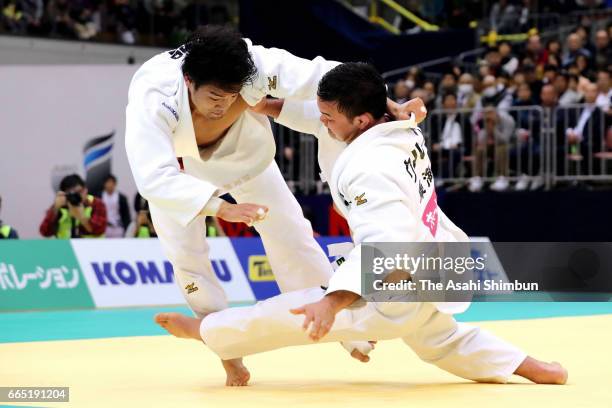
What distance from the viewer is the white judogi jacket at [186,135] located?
165 inches

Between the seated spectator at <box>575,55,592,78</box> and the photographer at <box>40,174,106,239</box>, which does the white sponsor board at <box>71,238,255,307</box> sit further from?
the seated spectator at <box>575,55,592,78</box>

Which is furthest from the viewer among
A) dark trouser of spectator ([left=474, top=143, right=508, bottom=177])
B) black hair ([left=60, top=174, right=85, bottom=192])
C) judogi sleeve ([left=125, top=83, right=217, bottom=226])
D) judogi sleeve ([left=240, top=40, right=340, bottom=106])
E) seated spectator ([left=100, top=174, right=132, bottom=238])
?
seated spectator ([left=100, top=174, right=132, bottom=238])

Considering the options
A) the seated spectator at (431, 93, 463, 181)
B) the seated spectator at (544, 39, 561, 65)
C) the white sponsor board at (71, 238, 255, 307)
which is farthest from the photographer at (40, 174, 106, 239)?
the seated spectator at (544, 39, 561, 65)

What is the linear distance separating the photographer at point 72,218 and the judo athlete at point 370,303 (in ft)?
22.7

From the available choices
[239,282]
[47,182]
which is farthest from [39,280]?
[47,182]

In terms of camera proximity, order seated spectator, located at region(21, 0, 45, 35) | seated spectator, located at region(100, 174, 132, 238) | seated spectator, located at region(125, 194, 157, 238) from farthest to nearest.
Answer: seated spectator, located at region(21, 0, 45, 35) < seated spectator, located at region(100, 174, 132, 238) < seated spectator, located at region(125, 194, 157, 238)

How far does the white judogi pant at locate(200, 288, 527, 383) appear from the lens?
4027 millimetres

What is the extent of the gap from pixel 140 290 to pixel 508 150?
14.4 feet

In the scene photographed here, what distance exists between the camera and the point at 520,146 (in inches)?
474

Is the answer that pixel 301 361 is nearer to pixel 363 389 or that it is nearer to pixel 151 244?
pixel 363 389

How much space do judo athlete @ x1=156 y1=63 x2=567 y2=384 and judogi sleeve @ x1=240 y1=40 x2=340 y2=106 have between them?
0.61 meters

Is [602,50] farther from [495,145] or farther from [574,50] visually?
[495,145]

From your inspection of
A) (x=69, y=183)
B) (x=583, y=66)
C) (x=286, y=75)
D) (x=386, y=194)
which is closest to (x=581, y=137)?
(x=583, y=66)

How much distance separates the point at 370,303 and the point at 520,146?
8.38m
